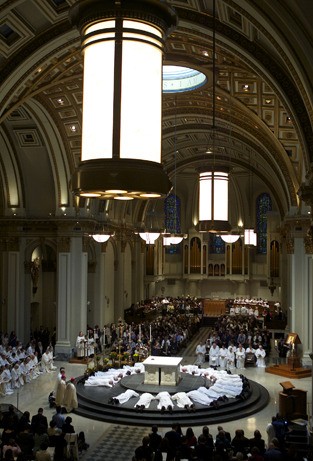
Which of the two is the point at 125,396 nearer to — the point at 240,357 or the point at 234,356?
the point at 240,357

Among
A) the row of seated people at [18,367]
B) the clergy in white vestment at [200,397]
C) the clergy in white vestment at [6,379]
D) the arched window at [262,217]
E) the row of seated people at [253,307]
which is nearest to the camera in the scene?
the clergy in white vestment at [200,397]

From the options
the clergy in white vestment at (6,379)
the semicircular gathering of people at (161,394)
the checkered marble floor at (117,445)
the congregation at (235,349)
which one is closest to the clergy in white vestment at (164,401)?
the semicircular gathering of people at (161,394)

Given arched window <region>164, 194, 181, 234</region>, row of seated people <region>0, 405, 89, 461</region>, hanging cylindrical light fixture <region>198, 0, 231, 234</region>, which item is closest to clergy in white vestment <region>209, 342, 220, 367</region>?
row of seated people <region>0, 405, 89, 461</region>

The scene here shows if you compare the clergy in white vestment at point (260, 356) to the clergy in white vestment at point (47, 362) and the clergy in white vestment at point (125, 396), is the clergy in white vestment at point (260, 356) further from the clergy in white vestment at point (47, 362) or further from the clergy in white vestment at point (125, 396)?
the clergy in white vestment at point (47, 362)

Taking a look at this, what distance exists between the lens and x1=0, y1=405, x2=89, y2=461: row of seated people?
8.06 meters

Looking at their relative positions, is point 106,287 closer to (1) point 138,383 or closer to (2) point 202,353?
(2) point 202,353

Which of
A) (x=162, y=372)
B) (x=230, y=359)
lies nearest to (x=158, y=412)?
(x=162, y=372)

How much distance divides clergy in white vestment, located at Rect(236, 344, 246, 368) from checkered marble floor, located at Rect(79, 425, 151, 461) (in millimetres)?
8400

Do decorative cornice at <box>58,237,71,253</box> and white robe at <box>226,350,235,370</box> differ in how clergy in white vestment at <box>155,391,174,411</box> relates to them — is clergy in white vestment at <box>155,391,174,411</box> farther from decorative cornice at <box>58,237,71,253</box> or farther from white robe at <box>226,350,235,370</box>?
decorative cornice at <box>58,237,71,253</box>

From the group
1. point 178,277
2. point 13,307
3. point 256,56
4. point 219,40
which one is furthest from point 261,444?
point 178,277

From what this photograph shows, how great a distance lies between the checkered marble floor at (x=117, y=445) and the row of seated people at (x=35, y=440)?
0.32 m

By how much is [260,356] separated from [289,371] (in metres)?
2.14

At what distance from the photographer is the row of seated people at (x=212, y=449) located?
786 centimetres

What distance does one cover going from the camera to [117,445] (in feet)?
39.2
